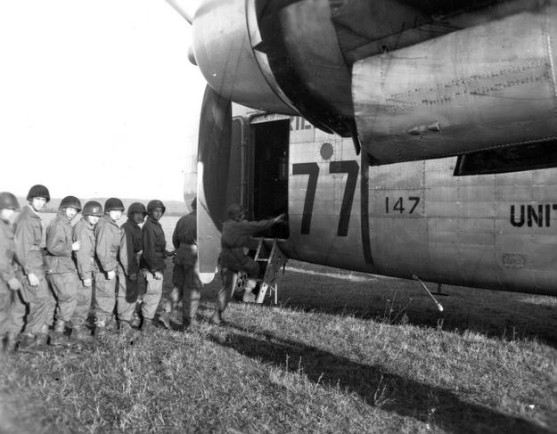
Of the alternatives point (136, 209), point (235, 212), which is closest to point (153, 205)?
point (136, 209)

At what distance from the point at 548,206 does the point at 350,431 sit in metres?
3.98

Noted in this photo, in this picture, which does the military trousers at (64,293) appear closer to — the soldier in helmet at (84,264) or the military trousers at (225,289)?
the soldier in helmet at (84,264)

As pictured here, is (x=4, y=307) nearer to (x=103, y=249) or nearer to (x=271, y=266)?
(x=103, y=249)

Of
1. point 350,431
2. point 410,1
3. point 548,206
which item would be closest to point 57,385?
point 350,431

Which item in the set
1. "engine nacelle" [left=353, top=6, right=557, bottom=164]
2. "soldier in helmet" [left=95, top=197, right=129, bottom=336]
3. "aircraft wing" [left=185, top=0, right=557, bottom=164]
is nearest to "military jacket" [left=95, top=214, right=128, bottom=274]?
"soldier in helmet" [left=95, top=197, right=129, bottom=336]

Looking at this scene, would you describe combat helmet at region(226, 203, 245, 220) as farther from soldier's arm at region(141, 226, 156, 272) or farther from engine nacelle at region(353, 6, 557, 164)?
engine nacelle at region(353, 6, 557, 164)

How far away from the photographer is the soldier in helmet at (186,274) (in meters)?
7.54

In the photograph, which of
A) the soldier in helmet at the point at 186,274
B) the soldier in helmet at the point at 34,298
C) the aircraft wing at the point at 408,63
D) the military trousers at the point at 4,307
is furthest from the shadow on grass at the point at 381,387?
the military trousers at the point at 4,307

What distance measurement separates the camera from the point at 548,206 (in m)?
6.16

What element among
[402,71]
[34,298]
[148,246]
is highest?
[402,71]

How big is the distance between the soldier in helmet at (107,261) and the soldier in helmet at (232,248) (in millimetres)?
1608

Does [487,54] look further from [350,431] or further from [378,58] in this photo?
[350,431]

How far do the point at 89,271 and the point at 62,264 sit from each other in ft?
1.41

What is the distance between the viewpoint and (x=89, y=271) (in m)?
6.82
